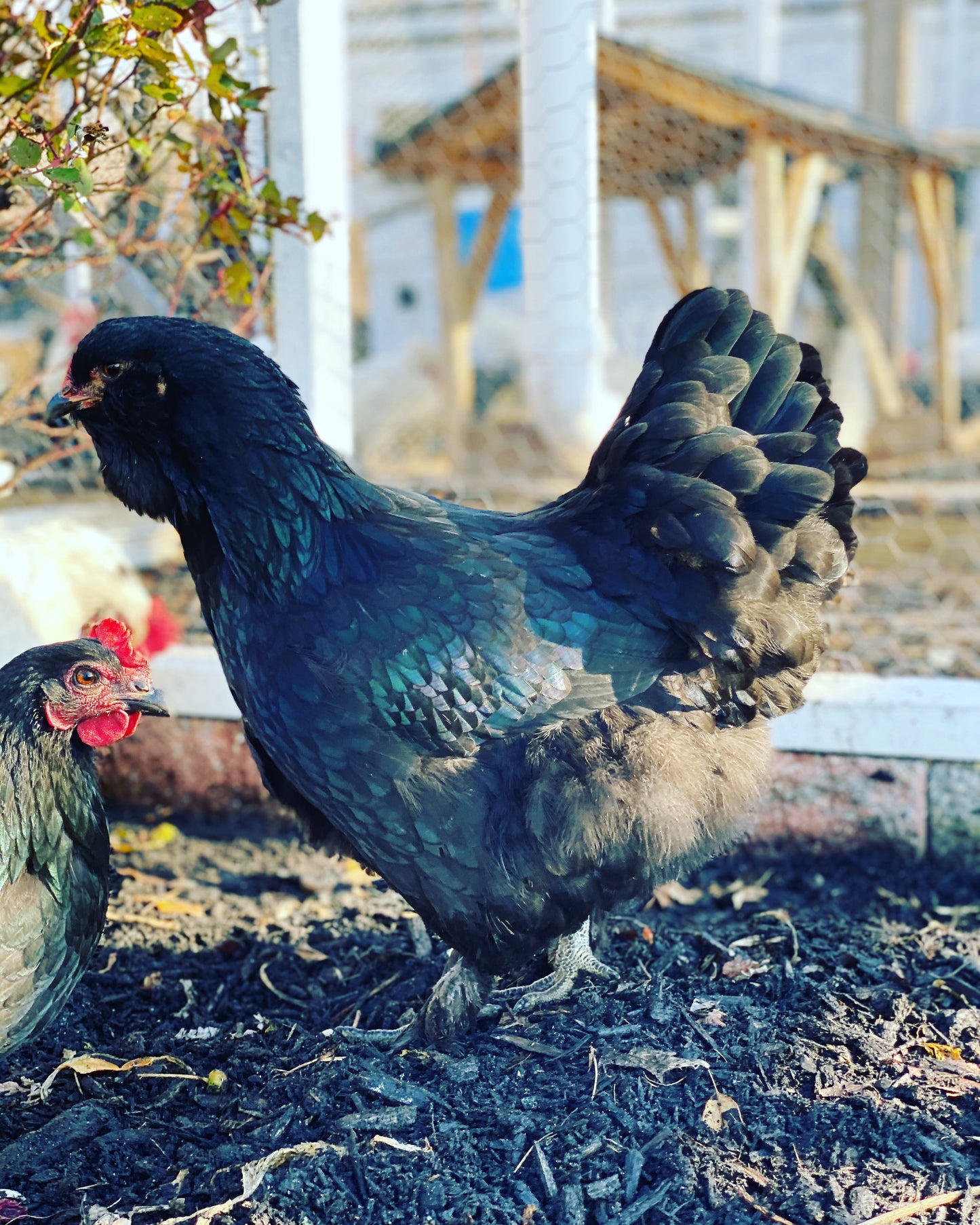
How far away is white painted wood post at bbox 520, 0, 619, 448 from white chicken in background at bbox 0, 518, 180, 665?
4.74 feet

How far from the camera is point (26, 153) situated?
5.78ft

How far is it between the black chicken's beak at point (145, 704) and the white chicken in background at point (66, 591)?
115 centimetres

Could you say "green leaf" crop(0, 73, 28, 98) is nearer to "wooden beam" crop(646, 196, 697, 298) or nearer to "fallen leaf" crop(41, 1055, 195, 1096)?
"fallen leaf" crop(41, 1055, 195, 1096)

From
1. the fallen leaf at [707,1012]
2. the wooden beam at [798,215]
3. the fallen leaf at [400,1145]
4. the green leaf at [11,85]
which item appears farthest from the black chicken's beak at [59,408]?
the wooden beam at [798,215]

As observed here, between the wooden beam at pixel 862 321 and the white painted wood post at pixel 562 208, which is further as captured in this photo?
the wooden beam at pixel 862 321

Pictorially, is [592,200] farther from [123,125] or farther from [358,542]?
[358,542]

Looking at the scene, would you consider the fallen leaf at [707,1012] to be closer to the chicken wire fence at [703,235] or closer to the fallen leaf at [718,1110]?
the fallen leaf at [718,1110]

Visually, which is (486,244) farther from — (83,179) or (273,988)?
(273,988)

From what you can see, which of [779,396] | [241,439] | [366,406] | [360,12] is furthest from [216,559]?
[360,12]

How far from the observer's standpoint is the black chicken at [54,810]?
5.72 ft

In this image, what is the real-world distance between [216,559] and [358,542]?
0.27 meters

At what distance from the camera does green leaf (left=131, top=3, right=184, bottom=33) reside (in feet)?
5.81

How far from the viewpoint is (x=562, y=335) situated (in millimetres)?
3270

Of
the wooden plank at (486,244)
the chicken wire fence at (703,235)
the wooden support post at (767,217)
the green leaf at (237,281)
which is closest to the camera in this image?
the green leaf at (237,281)
